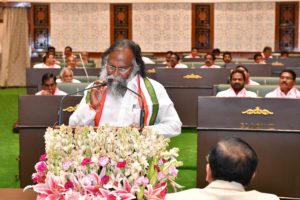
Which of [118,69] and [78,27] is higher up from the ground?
[78,27]

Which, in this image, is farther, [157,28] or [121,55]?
[157,28]

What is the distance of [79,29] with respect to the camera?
1709cm

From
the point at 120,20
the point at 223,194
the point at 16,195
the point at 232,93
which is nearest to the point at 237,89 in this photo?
the point at 232,93

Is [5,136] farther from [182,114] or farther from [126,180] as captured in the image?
[126,180]

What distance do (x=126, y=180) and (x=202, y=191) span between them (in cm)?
46

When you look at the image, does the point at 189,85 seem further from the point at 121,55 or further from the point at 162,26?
the point at 162,26

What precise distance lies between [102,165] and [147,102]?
1.72 metres

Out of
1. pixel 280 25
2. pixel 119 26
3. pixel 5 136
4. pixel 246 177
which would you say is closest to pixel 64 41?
pixel 119 26

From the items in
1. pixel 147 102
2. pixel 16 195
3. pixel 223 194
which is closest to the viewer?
pixel 223 194

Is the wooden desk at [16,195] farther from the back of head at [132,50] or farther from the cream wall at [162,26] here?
the cream wall at [162,26]

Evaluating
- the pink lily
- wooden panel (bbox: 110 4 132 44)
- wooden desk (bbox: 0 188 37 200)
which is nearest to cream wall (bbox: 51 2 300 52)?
wooden panel (bbox: 110 4 132 44)

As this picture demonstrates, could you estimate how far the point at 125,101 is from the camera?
361cm

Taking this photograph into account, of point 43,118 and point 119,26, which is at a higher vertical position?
point 119,26

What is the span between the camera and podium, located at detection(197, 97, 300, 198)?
Answer: 5117 millimetres
